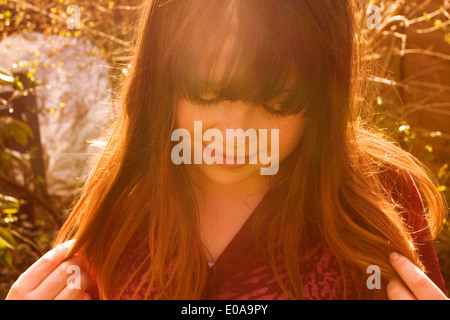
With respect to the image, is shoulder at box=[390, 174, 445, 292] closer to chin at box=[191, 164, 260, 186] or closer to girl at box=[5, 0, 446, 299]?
girl at box=[5, 0, 446, 299]

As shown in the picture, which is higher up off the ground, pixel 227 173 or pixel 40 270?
pixel 227 173

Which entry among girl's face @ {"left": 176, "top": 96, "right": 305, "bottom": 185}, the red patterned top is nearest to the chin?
girl's face @ {"left": 176, "top": 96, "right": 305, "bottom": 185}

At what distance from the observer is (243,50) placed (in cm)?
94

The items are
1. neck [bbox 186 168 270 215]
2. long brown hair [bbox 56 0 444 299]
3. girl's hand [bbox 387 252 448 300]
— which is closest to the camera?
girl's hand [bbox 387 252 448 300]

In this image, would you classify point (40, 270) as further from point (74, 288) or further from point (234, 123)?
point (234, 123)

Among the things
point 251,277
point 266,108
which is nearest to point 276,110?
point 266,108

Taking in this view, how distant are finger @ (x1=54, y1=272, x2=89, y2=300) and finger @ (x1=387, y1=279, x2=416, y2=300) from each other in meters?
0.57

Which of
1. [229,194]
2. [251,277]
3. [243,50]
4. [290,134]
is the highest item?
[243,50]

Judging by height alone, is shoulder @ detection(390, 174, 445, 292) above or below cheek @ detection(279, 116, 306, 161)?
below

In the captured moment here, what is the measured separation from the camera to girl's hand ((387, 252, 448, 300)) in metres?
0.86

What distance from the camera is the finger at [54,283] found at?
957 mm

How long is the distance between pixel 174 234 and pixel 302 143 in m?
0.33

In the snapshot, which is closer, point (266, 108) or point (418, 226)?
point (266, 108)

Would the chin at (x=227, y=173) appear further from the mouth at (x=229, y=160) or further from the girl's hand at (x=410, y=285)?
the girl's hand at (x=410, y=285)
